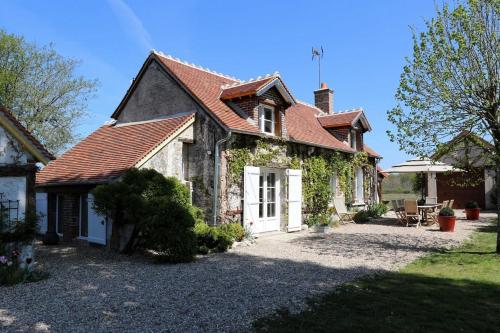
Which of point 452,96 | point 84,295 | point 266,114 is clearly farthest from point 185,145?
point 452,96

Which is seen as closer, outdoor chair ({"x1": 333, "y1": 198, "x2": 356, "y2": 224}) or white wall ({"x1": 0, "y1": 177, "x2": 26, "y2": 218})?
white wall ({"x1": 0, "y1": 177, "x2": 26, "y2": 218})

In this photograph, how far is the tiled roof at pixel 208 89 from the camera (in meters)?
11.7

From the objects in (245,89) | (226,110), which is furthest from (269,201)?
(245,89)

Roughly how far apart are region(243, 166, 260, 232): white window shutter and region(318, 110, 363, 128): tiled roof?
24.7 feet

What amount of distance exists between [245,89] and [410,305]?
905cm

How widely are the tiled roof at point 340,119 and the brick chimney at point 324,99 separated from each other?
266 centimetres

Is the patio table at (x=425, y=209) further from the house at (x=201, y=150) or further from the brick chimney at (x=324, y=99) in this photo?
the brick chimney at (x=324, y=99)

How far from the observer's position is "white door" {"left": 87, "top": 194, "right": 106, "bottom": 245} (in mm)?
10602

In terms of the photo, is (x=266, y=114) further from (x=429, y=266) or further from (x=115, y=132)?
(x=429, y=266)

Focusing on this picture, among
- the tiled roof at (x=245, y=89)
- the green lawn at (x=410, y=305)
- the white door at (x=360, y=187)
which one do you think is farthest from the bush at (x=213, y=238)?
the white door at (x=360, y=187)

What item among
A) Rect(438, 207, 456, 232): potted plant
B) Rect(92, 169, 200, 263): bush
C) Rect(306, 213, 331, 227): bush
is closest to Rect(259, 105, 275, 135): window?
Rect(306, 213, 331, 227): bush

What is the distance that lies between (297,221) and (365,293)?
7.85 meters

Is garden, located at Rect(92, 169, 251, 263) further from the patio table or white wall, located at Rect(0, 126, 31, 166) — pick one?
the patio table

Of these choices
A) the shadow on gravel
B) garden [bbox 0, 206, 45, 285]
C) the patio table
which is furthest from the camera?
the patio table
